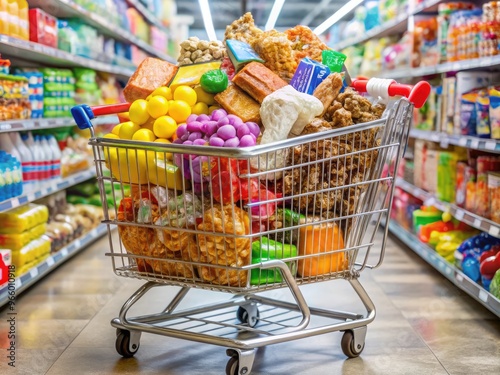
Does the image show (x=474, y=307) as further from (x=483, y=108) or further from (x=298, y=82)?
(x=298, y=82)

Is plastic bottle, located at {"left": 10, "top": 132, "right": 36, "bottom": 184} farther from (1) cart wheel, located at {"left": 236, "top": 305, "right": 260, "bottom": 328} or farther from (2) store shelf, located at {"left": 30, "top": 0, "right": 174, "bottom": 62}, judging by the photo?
(1) cart wheel, located at {"left": 236, "top": 305, "right": 260, "bottom": 328}

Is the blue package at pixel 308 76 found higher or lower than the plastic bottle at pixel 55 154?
higher

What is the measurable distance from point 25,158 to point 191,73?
5.99ft

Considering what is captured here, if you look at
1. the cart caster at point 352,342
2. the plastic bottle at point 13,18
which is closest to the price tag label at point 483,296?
the cart caster at point 352,342

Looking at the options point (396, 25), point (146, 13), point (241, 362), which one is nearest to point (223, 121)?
point (241, 362)

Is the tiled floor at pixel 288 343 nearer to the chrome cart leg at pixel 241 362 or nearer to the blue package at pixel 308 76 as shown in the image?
the chrome cart leg at pixel 241 362

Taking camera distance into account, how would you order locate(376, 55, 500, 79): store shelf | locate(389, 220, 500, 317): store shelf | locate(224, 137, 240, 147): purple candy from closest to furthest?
locate(224, 137, 240, 147): purple candy
locate(389, 220, 500, 317): store shelf
locate(376, 55, 500, 79): store shelf

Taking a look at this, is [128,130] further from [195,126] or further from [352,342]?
[352,342]

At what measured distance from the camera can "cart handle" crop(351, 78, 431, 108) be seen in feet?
7.12

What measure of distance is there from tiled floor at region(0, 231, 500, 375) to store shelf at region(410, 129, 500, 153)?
74 cm

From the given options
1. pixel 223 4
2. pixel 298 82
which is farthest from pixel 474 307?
pixel 223 4

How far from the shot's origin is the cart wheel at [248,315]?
2762mm

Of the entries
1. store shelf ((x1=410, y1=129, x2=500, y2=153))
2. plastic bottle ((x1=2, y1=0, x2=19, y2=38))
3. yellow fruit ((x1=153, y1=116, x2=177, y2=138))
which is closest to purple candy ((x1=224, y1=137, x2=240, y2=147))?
yellow fruit ((x1=153, y1=116, x2=177, y2=138))

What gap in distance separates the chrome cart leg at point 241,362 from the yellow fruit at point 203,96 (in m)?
0.81
